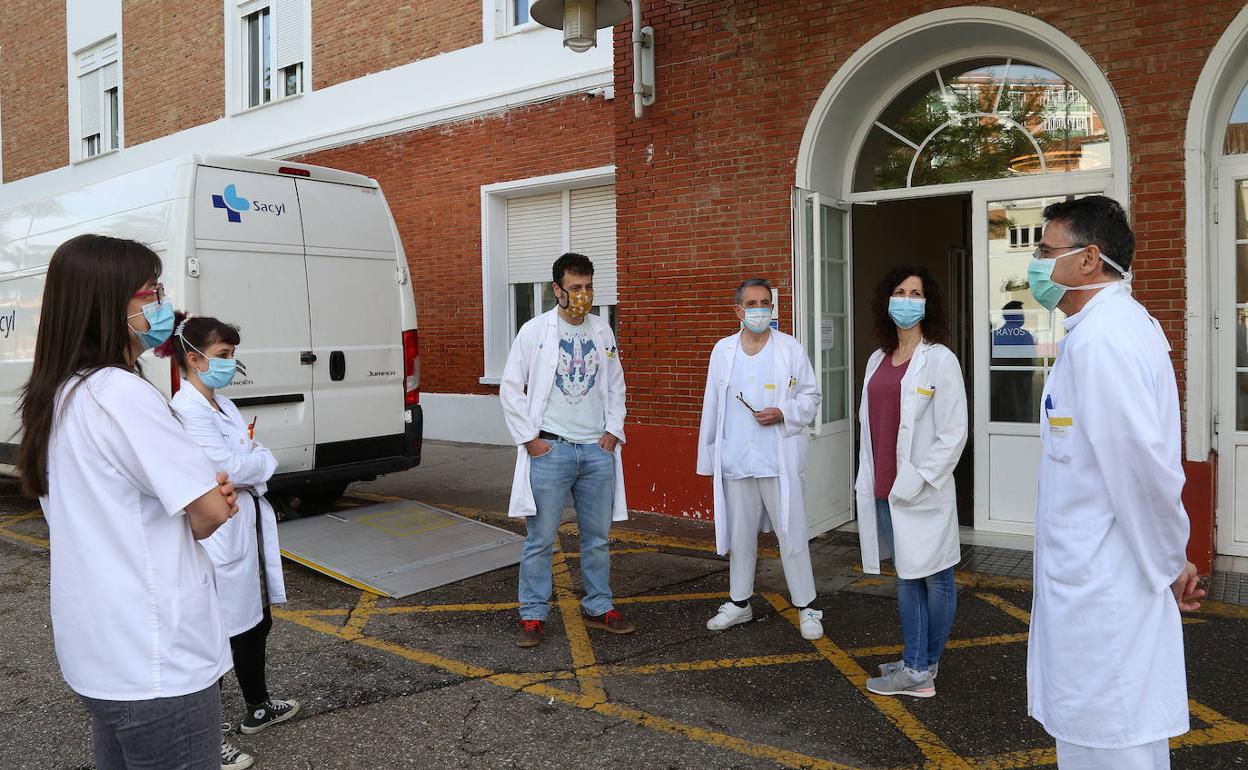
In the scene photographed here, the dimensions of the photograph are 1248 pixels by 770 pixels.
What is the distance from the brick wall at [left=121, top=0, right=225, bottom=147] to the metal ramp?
35.2 feet

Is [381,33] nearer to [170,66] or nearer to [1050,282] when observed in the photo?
[170,66]

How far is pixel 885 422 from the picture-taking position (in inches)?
174

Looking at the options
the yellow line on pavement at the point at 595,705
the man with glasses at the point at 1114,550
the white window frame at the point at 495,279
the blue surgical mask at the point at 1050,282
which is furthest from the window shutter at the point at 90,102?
the man with glasses at the point at 1114,550

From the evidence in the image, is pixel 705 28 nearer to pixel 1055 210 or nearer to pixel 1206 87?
pixel 1206 87

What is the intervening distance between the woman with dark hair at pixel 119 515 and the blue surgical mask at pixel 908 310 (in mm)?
3105

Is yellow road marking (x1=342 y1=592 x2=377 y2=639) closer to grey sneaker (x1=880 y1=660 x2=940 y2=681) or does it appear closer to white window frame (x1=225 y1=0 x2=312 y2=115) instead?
grey sneaker (x1=880 y1=660 x2=940 y2=681)

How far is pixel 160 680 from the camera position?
2.20m

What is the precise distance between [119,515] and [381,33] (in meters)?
12.6

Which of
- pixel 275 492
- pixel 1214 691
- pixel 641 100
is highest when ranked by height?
pixel 641 100

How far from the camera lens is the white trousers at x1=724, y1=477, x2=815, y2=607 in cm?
519

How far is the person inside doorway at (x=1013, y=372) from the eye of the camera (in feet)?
23.3

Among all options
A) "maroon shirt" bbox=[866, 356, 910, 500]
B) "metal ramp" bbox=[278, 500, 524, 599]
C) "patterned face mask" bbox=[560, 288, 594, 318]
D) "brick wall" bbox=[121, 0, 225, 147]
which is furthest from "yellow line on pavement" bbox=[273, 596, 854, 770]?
"brick wall" bbox=[121, 0, 225, 147]

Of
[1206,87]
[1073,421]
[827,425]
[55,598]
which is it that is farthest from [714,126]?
[55,598]

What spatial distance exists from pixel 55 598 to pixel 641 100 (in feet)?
21.6
